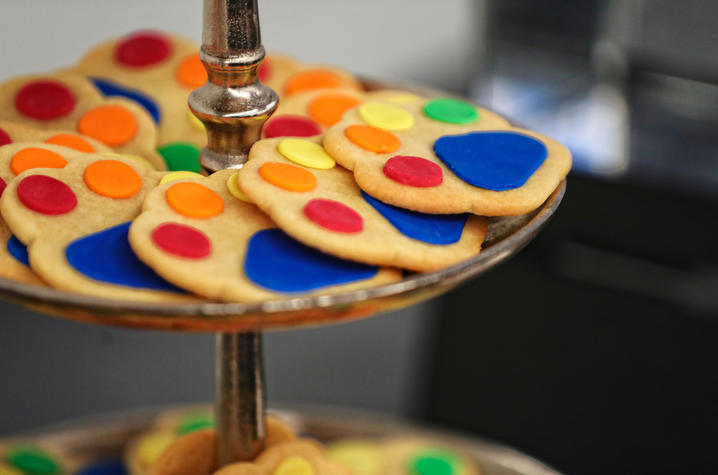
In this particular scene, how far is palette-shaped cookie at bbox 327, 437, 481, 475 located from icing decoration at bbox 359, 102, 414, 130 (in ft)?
1.12

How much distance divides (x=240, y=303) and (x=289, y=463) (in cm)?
25

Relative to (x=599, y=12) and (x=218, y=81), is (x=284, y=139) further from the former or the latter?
(x=599, y=12)

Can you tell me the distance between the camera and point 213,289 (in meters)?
0.42

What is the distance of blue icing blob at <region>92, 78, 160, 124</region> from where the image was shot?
630 mm

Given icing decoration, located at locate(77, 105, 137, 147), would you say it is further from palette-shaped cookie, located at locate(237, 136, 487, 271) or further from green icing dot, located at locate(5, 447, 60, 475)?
green icing dot, located at locate(5, 447, 60, 475)

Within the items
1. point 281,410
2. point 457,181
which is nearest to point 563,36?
point 281,410

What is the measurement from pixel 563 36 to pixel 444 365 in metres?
0.63

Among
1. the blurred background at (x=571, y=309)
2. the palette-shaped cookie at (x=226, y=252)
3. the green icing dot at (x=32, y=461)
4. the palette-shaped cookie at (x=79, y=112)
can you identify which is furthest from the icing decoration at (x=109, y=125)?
the blurred background at (x=571, y=309)

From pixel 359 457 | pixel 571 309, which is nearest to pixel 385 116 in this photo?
pixel 359 457

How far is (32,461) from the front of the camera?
2.48 feet

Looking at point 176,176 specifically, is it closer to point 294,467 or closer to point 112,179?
point 112,179

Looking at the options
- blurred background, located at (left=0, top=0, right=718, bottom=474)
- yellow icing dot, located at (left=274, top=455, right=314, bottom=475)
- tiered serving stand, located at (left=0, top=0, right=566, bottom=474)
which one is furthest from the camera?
blurred background, located at (left=0, top=0, right=718, bottom=474)

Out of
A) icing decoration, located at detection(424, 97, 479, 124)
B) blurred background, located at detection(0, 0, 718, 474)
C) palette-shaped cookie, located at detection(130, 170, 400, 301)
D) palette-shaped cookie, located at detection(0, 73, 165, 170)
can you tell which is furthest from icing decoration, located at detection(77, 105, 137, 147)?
blurred background, located at detection(0, 0, 718, 474)

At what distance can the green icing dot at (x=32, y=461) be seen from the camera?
752 millimetres
